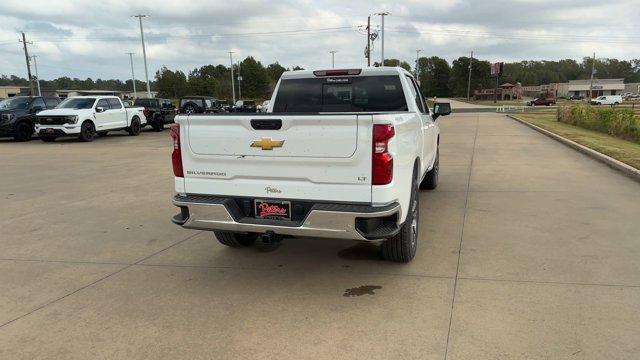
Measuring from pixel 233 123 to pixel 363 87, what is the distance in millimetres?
2313

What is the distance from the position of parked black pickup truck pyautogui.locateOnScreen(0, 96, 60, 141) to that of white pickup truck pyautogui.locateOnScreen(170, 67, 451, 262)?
1910 centimetres

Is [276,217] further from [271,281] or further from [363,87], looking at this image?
[363,87]

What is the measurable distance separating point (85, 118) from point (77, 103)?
43.8 inches

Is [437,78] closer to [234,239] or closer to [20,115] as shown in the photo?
[20,115]

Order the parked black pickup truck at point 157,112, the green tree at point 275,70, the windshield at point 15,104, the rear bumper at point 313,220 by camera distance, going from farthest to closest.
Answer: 1. the green tree at point 275,70
2. the parked black pickup truck at point 157,112
3. the windshield at point 15,104
4. the rear bumper at point 313,220

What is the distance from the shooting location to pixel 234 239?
17.9 feet

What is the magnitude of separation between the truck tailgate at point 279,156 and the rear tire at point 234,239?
113 centimetres

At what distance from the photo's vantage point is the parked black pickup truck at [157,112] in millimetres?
24723

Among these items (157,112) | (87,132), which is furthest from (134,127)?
(87,132)

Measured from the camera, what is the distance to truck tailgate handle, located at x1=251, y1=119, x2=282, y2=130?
12.9 ft

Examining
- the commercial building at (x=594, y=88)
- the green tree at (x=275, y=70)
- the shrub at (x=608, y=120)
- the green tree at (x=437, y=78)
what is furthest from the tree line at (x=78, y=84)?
the shrub at (x=608, y=120)

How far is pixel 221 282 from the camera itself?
15.0 ft

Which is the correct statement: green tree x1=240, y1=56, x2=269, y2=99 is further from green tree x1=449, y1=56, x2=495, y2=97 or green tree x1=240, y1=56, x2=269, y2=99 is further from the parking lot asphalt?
the parking lot asphalt

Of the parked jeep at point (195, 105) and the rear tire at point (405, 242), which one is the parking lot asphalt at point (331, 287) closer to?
the rear tire at point (405, 242)
